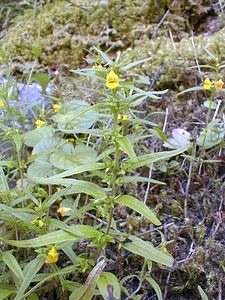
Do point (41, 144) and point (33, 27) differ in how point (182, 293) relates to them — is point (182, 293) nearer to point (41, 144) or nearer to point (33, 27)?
point (41, 144)

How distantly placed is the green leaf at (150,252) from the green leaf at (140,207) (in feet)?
0.29

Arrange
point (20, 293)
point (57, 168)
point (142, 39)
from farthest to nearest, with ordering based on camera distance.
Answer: point (142, 39) → point (57, 168) → point (20, 293)

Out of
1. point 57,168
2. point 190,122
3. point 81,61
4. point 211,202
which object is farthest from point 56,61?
point 211,202

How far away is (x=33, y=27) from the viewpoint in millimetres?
2895

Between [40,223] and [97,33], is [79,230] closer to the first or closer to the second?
[40,223]

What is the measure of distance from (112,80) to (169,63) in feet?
4.32

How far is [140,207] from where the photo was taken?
993 millimetres

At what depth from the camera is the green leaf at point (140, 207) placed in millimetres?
969

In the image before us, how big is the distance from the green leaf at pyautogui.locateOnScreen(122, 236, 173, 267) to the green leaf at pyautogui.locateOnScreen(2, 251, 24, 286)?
265mm

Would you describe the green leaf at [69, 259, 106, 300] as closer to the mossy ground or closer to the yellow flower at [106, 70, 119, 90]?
the mossy ground

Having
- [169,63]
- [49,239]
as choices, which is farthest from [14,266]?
[169,63]

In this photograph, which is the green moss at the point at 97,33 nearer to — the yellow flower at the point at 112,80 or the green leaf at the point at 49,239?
the yellow flower at the point at 112,80

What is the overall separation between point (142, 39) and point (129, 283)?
1.64 meters

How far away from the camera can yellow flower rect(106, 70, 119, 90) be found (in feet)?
3.25
